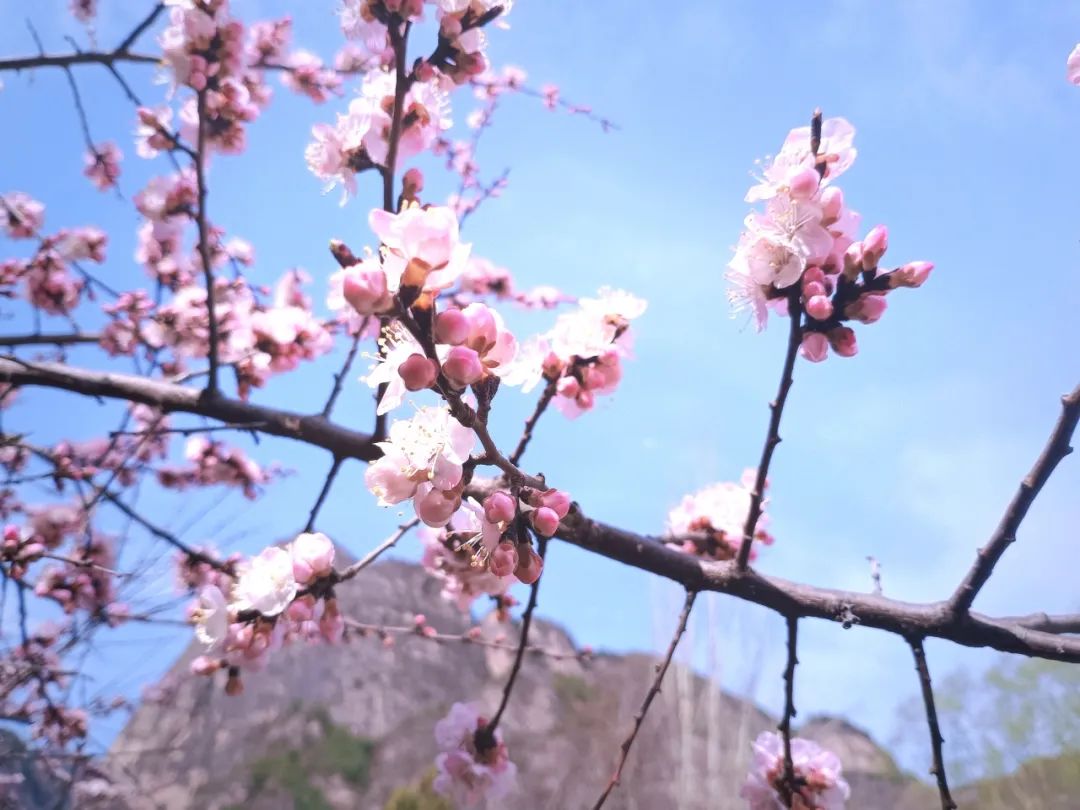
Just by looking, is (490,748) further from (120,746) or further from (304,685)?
(120,746)

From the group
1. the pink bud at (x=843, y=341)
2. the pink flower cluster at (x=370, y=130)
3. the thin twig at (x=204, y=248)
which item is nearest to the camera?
the pink bud at (x=843, y=341)

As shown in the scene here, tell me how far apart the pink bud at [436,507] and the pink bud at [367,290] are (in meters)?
0.21

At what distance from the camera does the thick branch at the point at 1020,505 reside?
0.85m

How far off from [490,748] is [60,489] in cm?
152

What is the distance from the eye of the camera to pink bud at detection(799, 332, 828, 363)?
38.3 inches

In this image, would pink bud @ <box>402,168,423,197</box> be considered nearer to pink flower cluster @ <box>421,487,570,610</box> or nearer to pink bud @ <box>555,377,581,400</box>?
pink bud @ <box>555,377,581,400</box>

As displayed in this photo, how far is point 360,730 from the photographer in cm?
813

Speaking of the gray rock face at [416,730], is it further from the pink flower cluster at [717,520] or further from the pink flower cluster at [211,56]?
the pink flower cluster at [211,56]

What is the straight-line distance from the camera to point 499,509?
0.68 meters

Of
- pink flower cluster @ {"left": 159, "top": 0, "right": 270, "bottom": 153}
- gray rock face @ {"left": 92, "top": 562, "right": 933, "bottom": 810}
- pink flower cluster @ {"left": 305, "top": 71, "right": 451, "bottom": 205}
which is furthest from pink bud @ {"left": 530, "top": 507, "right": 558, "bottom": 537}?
gray rock face @ {"left": 92, "top": 562, "right": 933, "bottom": 810}

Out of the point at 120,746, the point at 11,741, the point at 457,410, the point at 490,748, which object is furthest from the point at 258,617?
the point at 120,746

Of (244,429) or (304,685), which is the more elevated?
(244,429)

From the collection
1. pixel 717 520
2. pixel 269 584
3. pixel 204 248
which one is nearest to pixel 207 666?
Answer: pixel 269 584

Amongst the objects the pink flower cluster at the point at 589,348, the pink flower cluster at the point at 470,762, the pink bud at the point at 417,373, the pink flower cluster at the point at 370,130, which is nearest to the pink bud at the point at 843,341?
the pink flower cluster at the point at 589,348
